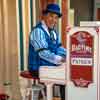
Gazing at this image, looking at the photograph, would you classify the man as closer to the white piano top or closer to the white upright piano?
the white piano top

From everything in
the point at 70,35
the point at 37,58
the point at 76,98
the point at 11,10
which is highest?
the point at 11,10

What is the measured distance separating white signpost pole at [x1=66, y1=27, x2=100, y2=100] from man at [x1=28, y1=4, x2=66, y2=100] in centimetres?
26

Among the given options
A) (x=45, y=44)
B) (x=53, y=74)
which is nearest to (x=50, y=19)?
(x=45, y=44)

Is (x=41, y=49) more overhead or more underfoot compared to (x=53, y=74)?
more overhead

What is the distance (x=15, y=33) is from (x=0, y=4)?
1.22 feet

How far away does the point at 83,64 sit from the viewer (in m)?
2.22

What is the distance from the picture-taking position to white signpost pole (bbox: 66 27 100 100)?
85.9 inches

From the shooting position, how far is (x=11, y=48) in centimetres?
361

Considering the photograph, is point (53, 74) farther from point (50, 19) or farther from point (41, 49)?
point (50, 19)

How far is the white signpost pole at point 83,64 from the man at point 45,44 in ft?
0.85

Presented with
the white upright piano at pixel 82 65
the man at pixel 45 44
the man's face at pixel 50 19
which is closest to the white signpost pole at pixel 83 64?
the white upright piano at pixel 82 65

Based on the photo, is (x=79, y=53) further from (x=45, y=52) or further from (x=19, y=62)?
(x=19, y=62)

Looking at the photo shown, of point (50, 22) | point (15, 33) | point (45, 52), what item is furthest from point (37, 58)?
point (15, 33)

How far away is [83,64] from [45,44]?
19.8 inches
